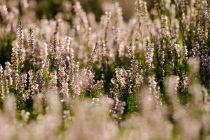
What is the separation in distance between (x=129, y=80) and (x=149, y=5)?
981 cm

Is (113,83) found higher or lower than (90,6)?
lower

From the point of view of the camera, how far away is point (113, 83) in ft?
17.5

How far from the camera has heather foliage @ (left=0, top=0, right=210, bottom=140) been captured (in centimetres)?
350

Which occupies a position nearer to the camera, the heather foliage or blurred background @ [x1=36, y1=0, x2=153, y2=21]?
the heather foliage

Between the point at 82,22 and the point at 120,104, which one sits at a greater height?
the point at 82,22

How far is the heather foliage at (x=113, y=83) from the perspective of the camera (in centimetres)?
350

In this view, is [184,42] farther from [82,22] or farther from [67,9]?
[67,9]

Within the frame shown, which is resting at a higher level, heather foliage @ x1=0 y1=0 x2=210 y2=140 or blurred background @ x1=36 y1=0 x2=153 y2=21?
blurred background @ x1=36 y1=0 x2=153 y2=21

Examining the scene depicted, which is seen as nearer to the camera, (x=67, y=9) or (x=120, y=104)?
(x=120, y=104)

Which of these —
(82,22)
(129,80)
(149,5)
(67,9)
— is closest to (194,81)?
(129,80)

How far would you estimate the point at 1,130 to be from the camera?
10.0 feet

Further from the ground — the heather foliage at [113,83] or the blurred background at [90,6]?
the blurred background at [90,6]

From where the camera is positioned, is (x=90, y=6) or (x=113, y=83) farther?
(x=90, y=6)

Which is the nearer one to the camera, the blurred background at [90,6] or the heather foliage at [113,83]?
the heather foliage at [113,83]
